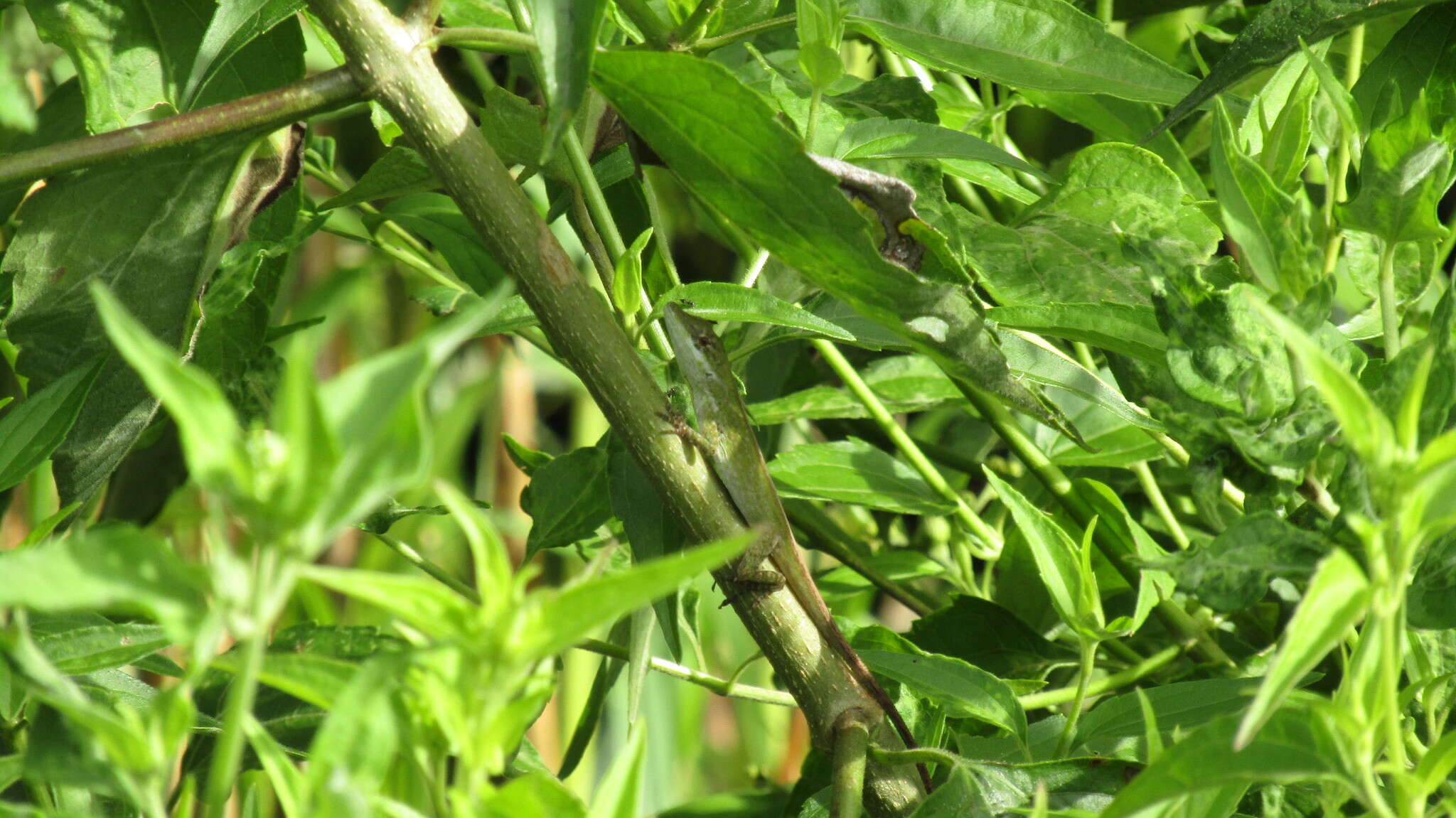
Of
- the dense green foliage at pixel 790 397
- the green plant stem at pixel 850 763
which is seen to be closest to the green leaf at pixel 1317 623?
the dense green foliage at pixel 790 397

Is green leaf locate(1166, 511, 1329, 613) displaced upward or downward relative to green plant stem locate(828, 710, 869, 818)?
upward

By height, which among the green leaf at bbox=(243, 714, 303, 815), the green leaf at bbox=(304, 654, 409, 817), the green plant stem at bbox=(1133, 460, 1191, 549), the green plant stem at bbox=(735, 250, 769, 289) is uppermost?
the green leaf at bbox=(304, 654, 409, 817)

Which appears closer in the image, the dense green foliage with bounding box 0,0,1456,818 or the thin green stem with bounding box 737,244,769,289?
the dense green foliage with bounding box 0,0,1456,818

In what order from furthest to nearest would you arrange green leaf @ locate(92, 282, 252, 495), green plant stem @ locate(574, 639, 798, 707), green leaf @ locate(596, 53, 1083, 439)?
green plant stem @ locate(574, 639, 798, 707) < green leaf @ locate(596, 53, 1083, 439) < green leaf @ locate(92, 282, 252, 495)

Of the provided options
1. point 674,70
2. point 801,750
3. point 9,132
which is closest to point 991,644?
point 674,70

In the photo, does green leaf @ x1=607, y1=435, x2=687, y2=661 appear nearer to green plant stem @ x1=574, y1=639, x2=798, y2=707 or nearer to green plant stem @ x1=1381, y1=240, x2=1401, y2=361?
green plant stem @ x1=574, y1=639, x2=798, y2=707

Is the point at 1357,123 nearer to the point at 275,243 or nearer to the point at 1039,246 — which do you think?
the point at 1039,246

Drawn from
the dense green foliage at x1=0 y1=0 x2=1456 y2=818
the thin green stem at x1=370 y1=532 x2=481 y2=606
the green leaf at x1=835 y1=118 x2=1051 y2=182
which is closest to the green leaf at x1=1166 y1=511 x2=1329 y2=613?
the dense green foliage at x1=0 y1=0 x2=1456 y2=818
